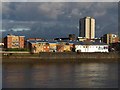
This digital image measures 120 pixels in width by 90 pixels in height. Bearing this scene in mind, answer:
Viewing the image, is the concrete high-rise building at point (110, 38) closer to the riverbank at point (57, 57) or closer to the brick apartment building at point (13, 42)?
the brick apartment building at point (13, 42)

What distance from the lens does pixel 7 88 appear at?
68.8 ft

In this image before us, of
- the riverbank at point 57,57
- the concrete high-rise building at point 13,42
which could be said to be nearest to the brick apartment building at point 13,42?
the concrete high-rise building at point 13,42

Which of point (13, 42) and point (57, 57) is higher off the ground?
point (13, 42)

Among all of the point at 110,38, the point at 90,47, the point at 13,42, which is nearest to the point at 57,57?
the point at 90,47

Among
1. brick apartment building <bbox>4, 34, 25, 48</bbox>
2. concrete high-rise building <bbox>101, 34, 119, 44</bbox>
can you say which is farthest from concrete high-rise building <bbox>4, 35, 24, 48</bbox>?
concrete high-rise building <bbox>101, 34, 119, 44</bbox>

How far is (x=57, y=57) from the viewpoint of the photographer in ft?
186

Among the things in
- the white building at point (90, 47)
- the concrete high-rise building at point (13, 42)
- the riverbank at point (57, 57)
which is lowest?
the riverbank at point (57, 57)

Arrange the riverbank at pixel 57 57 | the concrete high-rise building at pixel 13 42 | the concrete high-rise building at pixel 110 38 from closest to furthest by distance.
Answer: the riverbank at pixel 57 57 < the concrete high-rise building at pixel 13 42 < the concrete high-rise building at pixel 110 38

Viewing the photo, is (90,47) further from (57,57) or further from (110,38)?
(110,38)

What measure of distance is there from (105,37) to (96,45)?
40704 mm

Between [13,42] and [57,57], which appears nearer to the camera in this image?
[57,57]

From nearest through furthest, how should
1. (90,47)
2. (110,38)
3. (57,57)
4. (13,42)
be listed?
(57,57)
(90,47)
(13,42)
(110,38)

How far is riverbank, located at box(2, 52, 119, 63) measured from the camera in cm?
5391

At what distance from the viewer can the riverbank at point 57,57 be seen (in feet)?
177
